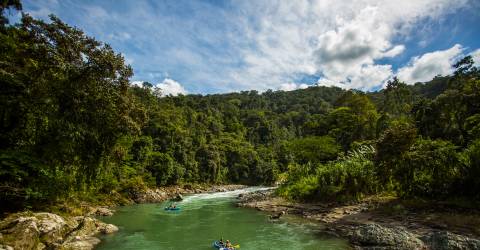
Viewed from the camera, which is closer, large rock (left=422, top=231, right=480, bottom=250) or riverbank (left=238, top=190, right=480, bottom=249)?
large rock (left=422, top=231, right=480, bottom=250)

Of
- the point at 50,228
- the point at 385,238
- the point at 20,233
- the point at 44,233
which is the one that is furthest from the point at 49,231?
the point at 385,238

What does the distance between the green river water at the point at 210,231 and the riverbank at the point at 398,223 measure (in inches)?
60.2

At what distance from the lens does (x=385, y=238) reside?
17984 millimetres

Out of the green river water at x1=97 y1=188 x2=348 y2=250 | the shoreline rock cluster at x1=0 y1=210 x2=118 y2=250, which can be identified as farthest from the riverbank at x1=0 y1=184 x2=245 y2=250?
the green river water at x1=97 y1=188 x2=348 y2=250

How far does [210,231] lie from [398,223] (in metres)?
13.2

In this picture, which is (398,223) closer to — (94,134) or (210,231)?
(210,231)

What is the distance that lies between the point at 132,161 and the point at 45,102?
38784 millimetres

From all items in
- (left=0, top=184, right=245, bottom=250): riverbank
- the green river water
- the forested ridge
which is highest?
the forested ridge

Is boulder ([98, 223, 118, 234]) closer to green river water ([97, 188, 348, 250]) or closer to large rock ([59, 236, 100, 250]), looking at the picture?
green river water ([97, 188, 348, 250])

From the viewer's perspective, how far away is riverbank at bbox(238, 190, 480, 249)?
16719 millimetres

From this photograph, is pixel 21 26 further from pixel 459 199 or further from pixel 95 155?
pixel 459 199

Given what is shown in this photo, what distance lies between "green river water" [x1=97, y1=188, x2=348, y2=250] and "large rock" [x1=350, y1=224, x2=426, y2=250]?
1.09 m

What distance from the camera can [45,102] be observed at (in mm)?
19172

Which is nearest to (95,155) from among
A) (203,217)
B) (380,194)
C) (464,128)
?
(203,217)
